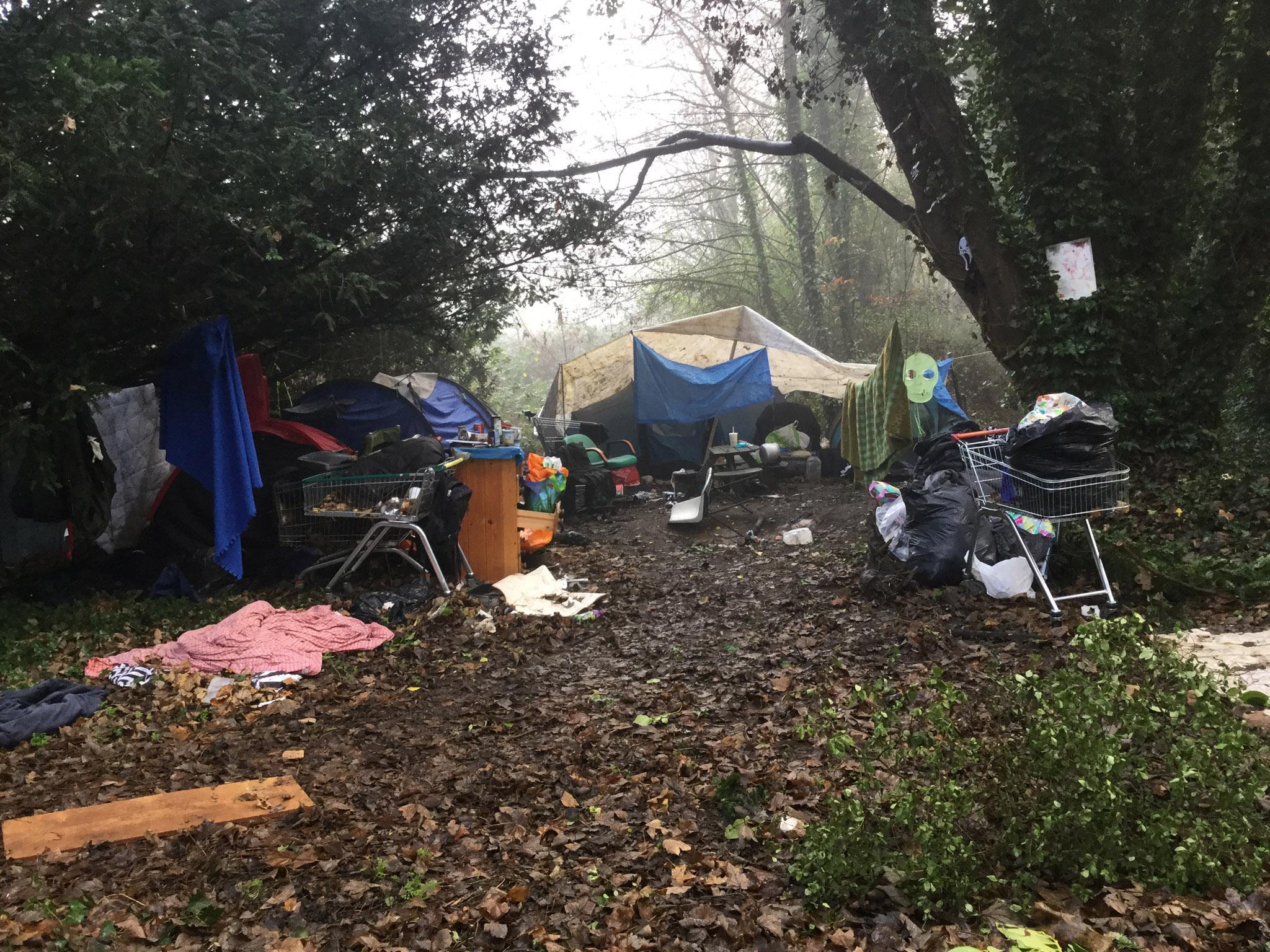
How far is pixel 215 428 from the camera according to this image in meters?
6.68

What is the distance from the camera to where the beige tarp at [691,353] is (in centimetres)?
1446

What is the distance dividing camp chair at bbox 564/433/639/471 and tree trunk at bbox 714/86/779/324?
1124cm

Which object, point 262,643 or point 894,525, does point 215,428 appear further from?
point 894,525

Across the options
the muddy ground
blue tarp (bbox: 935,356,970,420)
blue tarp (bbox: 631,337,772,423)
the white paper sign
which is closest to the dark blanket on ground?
the muddy ground

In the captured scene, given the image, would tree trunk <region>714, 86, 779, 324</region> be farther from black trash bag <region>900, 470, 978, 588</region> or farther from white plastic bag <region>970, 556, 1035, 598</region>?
white plastic bag <region>970, 556, 1035, 598</region>

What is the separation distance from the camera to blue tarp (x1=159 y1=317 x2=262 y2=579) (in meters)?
6.67

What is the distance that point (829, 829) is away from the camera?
8.77 feet

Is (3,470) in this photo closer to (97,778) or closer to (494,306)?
(97,778)

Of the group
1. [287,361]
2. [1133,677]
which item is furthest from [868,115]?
[1133,677]

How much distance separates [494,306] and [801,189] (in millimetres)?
12877

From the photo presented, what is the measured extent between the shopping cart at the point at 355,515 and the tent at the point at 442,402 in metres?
3.86

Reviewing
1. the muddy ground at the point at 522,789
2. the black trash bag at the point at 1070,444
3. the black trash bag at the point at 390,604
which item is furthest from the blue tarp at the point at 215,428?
the black trash bag at the point at 1070,444

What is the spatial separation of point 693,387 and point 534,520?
5.16m

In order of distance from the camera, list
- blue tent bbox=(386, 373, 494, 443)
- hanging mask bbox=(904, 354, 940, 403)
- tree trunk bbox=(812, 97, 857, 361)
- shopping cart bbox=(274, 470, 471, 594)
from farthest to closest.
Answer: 1. tree trunk bbox=(812, 97, 857, 361)
2. blue tent bbox=(386, 373, 494, 443)
3. hanging mask bbox=(904, 354, 940, 403)
4. shopping cart bbox=(274, 470, 471, 594)
